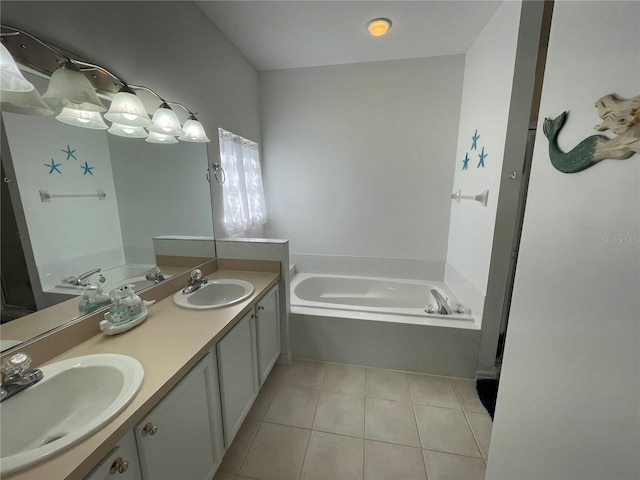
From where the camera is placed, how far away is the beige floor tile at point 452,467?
129 cm

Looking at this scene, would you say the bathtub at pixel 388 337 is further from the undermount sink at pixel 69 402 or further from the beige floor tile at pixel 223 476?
the undermount sink at pixel 69 402

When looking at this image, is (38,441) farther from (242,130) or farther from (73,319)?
(242,130)

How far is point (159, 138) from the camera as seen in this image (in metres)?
1.47

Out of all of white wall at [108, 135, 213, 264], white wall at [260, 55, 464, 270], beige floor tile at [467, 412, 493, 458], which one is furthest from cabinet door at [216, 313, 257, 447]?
white wall at [260, 55, 464, 270]

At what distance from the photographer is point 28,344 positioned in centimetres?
87

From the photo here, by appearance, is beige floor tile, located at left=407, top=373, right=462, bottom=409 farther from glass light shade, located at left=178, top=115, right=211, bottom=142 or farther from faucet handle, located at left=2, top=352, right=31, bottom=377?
glass light shade, located at left=178, top=115, right=211, bottom=142

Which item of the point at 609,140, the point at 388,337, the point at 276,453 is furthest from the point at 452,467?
the point at 609,140

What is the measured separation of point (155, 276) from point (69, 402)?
734 millimetres

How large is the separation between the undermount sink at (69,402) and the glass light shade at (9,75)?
2.92ft

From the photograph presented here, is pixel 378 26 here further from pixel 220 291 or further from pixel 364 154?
pixel 220 291

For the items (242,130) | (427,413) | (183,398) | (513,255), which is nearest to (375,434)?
(427,413)

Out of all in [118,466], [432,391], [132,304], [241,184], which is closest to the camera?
[118,466]

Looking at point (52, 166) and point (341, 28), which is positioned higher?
point (341, 28)

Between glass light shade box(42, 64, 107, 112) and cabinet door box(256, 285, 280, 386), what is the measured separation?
4.15 ft
